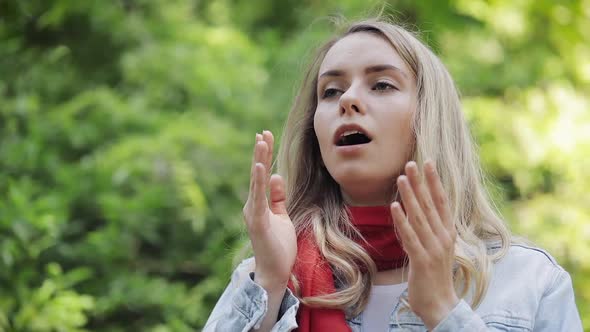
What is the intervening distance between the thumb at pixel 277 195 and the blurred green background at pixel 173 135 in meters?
1.18

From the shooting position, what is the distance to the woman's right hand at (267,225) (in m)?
1.75

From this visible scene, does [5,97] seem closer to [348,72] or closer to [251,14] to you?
[251,14]

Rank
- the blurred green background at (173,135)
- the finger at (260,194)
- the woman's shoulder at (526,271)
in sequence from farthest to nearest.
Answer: the blurred green background at (173,135)
the woman's shoulder at (526,271)
the finger at (260,194)

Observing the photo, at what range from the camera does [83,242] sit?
3.69m

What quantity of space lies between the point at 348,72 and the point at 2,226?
6.37ft

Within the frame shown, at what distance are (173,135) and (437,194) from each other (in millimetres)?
2554

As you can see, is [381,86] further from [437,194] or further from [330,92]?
[437,194]

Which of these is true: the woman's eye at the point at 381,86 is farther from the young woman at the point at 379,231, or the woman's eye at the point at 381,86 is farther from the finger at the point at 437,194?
the finger at the point at 437,194

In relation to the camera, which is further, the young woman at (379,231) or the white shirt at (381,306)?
the white shirt at (381,306)

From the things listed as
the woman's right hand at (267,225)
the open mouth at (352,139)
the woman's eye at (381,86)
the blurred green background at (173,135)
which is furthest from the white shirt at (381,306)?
the blurred green background at (173,135)

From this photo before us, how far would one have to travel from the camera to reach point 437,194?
1570mm

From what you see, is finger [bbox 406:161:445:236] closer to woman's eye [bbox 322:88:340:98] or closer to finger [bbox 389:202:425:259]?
finger [bbox 389:202:425:259]

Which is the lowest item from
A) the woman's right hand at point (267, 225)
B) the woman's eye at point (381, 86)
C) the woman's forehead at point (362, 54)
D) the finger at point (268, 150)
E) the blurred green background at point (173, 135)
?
the blurred green background at point (173, 135)

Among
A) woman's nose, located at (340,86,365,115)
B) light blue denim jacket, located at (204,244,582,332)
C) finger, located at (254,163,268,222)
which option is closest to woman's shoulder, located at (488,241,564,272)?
light blue denim jacket, located at (204,244,582,332)
